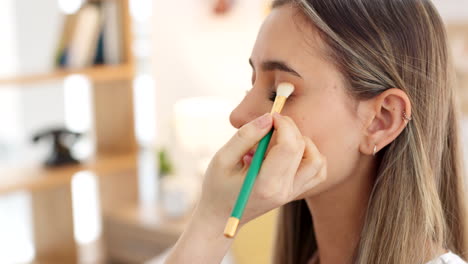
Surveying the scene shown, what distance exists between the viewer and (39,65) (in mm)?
2809

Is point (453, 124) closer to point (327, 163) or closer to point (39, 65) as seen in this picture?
point (327, 163)

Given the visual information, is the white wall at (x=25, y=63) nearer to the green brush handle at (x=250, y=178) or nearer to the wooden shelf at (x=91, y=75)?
the wooden shelf at (x=91, y=75)

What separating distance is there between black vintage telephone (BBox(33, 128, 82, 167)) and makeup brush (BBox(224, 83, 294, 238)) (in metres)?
1.85

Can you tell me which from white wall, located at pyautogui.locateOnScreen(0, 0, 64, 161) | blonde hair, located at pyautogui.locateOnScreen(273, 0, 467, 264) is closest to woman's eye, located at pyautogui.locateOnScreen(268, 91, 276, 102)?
blonde hair, located at pyautogui.locateOnScreen(273, 0, 467, 264)

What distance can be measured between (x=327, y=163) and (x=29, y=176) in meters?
1.86

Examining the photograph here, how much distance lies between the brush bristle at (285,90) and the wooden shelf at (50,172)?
1.76 metres

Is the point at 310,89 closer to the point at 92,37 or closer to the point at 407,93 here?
the point at 407,93

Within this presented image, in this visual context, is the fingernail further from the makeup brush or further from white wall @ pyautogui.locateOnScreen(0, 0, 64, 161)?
white wall @ pyautogui.locateOnScreen(0, 0, 64, 161)

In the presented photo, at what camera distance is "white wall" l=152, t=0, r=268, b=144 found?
105 inches

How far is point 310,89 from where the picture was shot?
0.88 m

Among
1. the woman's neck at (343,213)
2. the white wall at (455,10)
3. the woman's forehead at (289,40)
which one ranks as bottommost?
the woman's neck at (343,213)

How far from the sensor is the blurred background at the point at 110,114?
2551 mm

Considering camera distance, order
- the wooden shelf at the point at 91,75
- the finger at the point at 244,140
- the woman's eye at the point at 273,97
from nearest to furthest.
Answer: the finger at the point at 244,140 → the woman's eye at the point at 273,97 → the wooden shelf at the point at 91,75

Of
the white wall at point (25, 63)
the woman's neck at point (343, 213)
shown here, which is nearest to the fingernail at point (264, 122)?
the woman's neck at point (343, 213)
